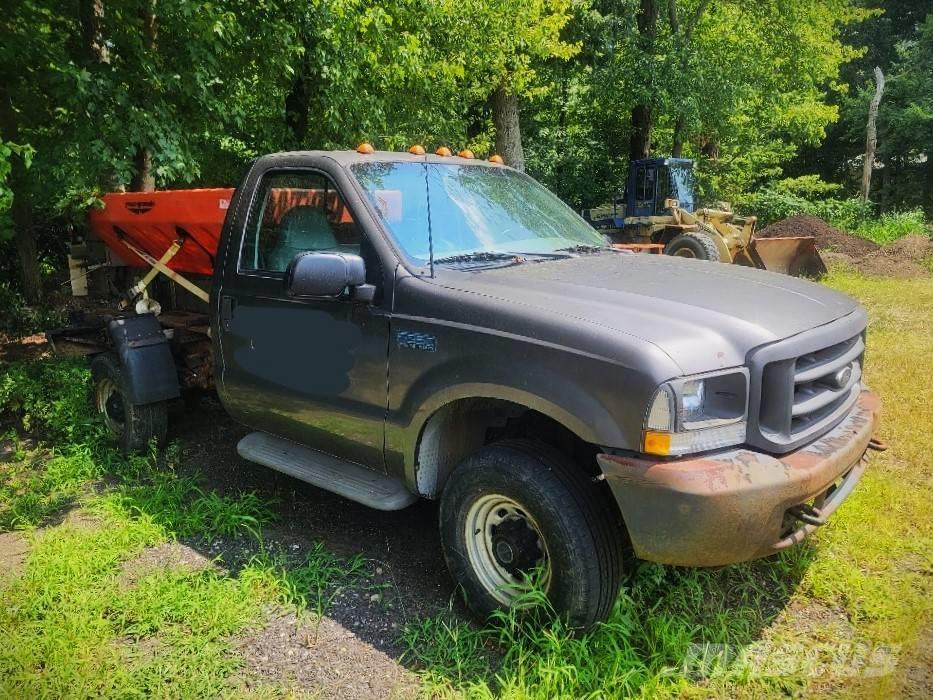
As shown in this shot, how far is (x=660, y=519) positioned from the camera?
2531 mm

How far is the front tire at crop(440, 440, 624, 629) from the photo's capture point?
2789 millimetres

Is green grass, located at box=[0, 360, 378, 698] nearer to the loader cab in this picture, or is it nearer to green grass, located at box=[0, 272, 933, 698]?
green grass, located at box=[0, 272, 933, 698]

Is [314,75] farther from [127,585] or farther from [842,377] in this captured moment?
[842,377]

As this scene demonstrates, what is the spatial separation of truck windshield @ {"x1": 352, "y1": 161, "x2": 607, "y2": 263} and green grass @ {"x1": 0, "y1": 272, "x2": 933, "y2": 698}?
1.70 meters

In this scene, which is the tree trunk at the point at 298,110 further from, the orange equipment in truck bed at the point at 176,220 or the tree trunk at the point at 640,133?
the tree trunk at the point at 640,133

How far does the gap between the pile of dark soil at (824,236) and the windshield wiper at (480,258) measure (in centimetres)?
1325

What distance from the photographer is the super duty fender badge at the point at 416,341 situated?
10.2ft

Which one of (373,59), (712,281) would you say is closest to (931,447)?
(712,281)

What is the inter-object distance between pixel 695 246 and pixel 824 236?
6.30 m

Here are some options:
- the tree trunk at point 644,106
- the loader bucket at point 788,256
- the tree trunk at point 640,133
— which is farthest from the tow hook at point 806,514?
the tree trunk at point 640,133

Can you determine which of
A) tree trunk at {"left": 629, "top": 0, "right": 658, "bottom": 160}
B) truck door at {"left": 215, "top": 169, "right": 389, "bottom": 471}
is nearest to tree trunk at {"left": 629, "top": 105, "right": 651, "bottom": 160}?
tree trunk at {"left": 629, "top": 0, "right": 658, "bottom": 160}

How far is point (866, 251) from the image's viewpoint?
15312 millimetres

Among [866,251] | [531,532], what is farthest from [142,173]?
[866,251]

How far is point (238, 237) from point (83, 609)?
2.03 meters
